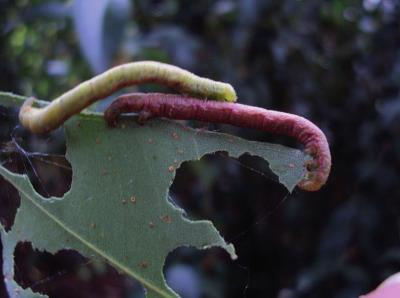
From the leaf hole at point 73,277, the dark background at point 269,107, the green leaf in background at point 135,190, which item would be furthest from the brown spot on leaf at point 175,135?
the dark background at point 269,107

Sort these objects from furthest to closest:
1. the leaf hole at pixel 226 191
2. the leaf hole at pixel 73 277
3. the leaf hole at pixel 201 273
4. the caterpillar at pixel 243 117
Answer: the leaf hole at pixel 226 191, the leaf hole at pixel 201 273, the leaf hole at pixel 73 277, the caterpillar at pixel 243 117

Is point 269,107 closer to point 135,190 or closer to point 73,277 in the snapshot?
point 73,277

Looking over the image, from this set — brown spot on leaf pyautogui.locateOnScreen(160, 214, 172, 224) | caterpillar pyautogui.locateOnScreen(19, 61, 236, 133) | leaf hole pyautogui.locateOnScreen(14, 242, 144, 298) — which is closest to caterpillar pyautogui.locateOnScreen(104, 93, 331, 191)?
caterpillar pyautogui.locateOnScreen(19, 61, 236, 133)

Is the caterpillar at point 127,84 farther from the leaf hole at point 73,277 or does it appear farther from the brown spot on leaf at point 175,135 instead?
the leaf hole at point 73,277

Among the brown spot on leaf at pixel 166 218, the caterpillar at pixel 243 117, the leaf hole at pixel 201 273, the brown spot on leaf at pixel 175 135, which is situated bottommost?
the leaf hole at pixel 201 273

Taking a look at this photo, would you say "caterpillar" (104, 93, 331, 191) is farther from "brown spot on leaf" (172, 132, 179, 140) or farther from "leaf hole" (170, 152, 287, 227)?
"leaf hole" (170, 152, 287, 227)
